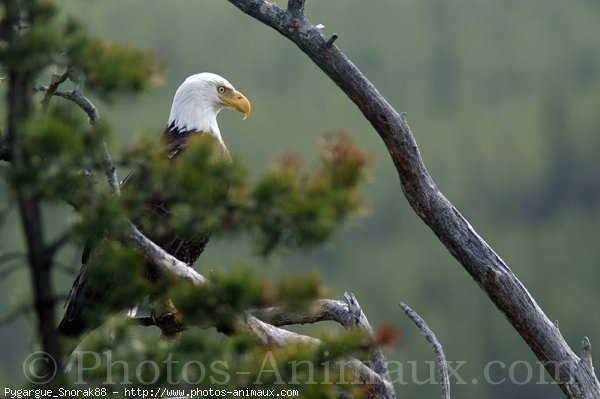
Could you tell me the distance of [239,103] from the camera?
19.5ft

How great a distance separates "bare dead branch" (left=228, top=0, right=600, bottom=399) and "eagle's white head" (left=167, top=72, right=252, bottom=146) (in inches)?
65.7

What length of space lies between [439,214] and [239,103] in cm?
196

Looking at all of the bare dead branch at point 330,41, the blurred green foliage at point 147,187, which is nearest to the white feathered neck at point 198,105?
the bare dead branch at point 330,41

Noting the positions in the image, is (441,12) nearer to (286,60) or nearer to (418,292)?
(286,60)

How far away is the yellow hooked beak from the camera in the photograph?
233 inches

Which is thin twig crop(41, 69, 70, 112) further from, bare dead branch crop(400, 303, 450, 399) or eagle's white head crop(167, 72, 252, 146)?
eagle's white head crop(167, 72, 252, 146)

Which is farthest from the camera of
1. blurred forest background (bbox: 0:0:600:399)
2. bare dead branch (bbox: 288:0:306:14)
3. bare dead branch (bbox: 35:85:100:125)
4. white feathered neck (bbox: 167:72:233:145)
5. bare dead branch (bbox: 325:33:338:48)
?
blurred forest background (bbox: 0:0:600:399)

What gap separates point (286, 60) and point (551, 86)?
8.85 metres

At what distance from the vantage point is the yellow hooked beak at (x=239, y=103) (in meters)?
5.93

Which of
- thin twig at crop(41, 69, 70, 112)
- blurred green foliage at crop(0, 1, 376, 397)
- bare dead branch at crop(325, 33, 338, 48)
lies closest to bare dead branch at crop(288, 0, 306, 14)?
bare dead branch at crop(325, 33, 338, 48)

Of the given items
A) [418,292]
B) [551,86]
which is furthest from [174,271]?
[551,86]

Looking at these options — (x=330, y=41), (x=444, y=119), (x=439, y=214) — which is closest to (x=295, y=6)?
(x=330, y=41)

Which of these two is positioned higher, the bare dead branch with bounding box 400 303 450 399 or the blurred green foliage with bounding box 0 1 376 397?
the bare dead branch with bounding box 400 303 450 399

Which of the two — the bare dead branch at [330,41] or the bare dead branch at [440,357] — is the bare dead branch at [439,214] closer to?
the bare dead branch at [330,41]
